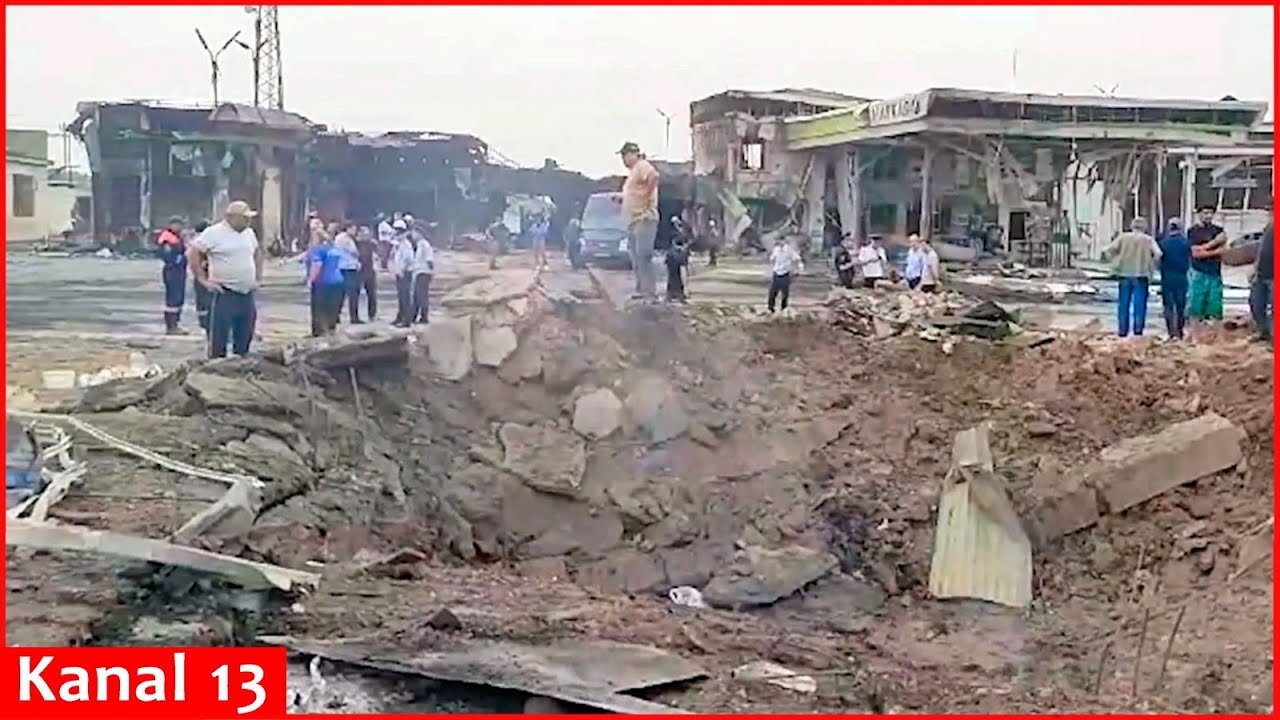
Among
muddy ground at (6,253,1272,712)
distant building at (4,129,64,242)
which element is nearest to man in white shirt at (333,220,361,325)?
muddy ground at (6,253,1272,712)

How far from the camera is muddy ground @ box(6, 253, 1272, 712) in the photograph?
5.48m

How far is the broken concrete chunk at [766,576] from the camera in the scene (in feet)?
25.7

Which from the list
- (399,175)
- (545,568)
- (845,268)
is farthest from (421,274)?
(399,175)

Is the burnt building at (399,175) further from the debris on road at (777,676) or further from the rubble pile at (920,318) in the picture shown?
the debris on road at (777,676)

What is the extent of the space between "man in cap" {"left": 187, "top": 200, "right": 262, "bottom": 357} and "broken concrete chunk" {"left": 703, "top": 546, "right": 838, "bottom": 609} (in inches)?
152

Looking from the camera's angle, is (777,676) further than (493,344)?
No

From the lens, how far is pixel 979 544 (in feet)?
26.5

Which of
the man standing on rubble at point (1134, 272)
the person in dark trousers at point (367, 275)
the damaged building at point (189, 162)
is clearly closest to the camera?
the man standing on rubble at point (1134, 272)

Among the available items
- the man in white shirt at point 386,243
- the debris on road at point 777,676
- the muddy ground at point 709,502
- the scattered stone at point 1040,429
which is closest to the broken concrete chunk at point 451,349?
the muddy ground at point 709,502

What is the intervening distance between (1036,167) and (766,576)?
69.2 ft

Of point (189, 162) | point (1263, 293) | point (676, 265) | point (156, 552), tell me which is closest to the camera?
point (156, 552)

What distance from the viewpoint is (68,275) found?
966 inches

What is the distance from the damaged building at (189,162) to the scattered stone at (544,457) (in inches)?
831

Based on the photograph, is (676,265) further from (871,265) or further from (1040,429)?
(1040,429)
